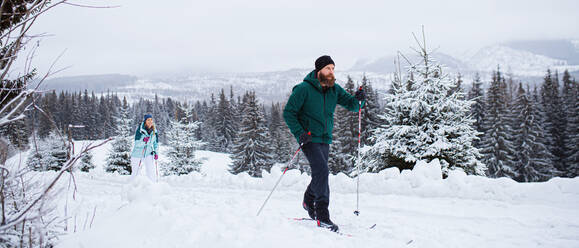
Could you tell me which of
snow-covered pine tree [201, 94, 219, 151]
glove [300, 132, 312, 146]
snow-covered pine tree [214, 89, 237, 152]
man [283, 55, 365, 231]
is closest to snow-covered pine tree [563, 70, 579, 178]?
man [283, 55, 365, 231]

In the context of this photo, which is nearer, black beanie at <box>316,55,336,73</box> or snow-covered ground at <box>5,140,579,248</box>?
snow-covered ground at <box>5,140,579,248</box>

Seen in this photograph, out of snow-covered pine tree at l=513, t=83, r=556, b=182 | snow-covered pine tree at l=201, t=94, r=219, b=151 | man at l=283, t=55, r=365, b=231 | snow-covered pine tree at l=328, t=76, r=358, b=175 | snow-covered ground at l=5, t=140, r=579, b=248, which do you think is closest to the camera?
snow-covered ground at l=5, t=140, r=579, b=248

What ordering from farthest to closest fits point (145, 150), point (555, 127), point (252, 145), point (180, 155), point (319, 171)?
point (555, 127) < point (252, 145) < point (180, 155) < point (145, 150) < point (319, 171)

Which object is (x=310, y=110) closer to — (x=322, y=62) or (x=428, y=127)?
(x=322, y=62)

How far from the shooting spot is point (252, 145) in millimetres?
30062

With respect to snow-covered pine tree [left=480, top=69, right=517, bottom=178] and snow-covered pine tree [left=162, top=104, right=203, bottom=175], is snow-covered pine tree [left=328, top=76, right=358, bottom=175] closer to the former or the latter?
snow-covered pine tree [left=480, top=69, right=517, bottom=178]

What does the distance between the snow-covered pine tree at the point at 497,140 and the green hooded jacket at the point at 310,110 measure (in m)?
29.3

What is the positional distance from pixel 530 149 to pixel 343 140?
18442 mm

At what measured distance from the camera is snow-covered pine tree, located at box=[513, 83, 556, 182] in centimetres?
3042

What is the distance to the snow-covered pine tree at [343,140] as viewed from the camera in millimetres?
28750

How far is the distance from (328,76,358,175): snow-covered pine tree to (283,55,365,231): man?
24.7 m

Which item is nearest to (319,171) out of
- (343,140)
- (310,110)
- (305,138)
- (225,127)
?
(305,138)

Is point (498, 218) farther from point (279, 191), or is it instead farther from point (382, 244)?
point (279, 191)

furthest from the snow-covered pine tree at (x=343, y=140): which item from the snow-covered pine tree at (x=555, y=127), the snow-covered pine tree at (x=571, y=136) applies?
the snow-covered pine tree at (x=555, y=127)
